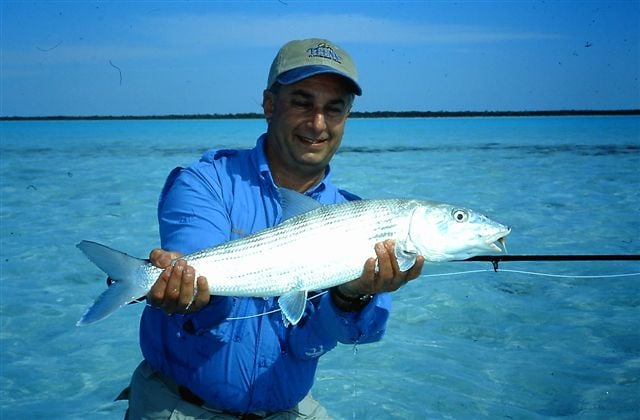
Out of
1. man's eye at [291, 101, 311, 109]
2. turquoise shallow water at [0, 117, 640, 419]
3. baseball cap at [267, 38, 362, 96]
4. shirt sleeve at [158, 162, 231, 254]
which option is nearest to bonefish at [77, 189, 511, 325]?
shirt sleeve at [158, 162, 231, 254]

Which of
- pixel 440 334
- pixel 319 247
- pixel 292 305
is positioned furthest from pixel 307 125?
pixel 440 334

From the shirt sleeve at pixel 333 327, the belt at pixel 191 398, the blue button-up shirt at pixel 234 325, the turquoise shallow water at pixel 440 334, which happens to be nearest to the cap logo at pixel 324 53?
the blue button-up shirt at pixel 234 325

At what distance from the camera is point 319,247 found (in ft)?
9.20

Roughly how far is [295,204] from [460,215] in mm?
777

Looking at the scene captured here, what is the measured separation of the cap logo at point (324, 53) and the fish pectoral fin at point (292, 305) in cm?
122

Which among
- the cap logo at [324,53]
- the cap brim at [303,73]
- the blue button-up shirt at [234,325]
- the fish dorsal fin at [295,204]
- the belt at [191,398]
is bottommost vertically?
the belt at [191,398]

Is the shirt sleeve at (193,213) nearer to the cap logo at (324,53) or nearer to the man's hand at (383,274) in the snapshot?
the man's hand at (383,274)

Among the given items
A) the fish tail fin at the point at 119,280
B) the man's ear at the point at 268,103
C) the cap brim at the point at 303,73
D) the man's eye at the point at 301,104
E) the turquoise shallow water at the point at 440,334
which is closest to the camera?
the fish tail fin at the point at 119,280

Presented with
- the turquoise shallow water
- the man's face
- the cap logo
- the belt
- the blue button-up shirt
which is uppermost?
the cap logo

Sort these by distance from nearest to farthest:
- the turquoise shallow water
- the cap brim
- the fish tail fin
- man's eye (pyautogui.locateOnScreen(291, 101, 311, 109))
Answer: the fish tail fin
the cap brim
man's eye (pyautogui.locateOnScreen(291, 101, 311, 109))
the turquoise shallow water

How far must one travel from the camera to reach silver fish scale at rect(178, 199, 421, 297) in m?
2.74

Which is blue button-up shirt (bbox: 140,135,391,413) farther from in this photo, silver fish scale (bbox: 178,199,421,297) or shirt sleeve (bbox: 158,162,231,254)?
silver fish scale (bbox: 178,199,421,297)

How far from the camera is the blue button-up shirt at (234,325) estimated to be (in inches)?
113

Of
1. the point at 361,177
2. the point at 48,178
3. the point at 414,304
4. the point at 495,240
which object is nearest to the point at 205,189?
the point at 495,240
